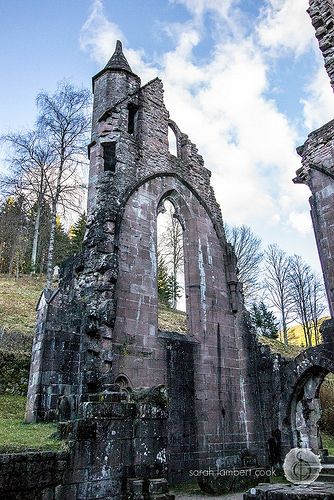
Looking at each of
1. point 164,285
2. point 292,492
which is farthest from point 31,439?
point 164,285

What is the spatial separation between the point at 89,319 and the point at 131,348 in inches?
50.5

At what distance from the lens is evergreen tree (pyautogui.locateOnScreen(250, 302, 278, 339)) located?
106ft

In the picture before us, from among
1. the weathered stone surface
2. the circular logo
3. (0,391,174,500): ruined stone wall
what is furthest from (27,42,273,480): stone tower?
the weathered stone surface

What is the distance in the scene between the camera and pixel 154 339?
999 cm

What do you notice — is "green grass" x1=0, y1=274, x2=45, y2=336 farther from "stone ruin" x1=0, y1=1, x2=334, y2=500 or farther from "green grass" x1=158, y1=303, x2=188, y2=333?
"stone ruin" x1=0, y1=1, x2=334, y2=500

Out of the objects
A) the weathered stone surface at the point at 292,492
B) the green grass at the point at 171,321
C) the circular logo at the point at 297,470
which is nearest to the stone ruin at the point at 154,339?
the weathered stone surface at the point at 292,492

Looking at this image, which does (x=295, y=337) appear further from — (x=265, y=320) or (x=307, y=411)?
(x=307, y=411)

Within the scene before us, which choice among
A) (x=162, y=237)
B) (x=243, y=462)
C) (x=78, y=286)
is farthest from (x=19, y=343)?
(x=162, y=237)

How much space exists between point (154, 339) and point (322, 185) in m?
6.19

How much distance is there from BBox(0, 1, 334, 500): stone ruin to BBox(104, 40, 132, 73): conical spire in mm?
87

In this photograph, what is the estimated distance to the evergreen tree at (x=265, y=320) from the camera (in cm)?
3238

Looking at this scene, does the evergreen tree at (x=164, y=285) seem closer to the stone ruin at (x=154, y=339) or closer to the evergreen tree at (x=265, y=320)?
the evergreen tree at (x=265, y=320)

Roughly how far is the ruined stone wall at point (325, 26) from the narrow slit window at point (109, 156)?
641cm

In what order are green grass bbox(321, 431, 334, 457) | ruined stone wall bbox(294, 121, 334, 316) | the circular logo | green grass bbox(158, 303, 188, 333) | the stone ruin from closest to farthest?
the circular logo, the stone ruin, ruined stone wall bbox(294, 121, 334, 316), green grass bbox(321, 431, 334, 457), green grass bbox(158, 303, 188, 333)
